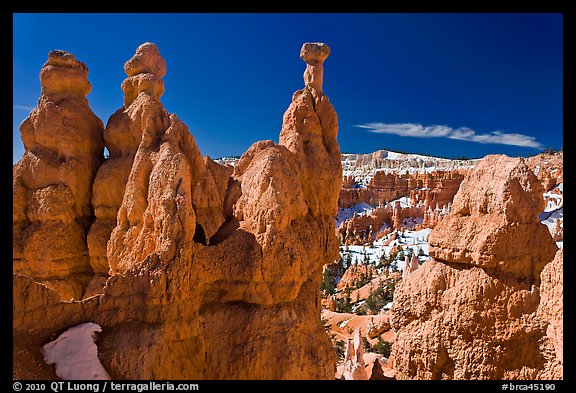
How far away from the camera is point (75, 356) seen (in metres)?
5.37

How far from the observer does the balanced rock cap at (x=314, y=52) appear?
13.4 meters

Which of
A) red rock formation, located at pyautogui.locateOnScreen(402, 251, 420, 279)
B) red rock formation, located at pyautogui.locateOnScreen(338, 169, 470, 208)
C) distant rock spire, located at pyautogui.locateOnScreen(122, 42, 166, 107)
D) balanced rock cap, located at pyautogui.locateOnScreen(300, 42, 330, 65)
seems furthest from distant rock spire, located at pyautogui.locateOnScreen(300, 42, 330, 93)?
red rock formation, located at pyautogui.locateOnScreen(338, 169, 470, 208)

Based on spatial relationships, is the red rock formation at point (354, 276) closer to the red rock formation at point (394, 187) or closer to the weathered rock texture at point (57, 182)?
the weathered rock texture at point (57, 182)

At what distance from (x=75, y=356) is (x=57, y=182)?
624cm

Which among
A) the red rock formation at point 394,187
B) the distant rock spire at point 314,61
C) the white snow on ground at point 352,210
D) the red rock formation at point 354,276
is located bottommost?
the red rock formation at point 354,276

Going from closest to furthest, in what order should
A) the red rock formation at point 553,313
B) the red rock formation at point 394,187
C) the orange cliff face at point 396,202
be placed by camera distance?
the red rock formation at point 553,313
the orange cliff face at point 396,202
the red rock formation at point 394,187

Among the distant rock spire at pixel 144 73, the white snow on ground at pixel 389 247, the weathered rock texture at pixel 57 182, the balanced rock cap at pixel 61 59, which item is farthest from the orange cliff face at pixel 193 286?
the white snow on ground at pixel 389 247

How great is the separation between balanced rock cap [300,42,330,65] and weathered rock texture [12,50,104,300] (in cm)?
695

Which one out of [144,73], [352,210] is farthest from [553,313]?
[352,210]

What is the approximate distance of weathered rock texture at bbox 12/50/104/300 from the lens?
32.6 ft

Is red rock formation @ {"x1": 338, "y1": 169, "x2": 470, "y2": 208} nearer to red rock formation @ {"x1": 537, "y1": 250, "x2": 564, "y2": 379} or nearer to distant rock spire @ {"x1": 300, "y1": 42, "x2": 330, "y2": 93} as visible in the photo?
distant rock spire @ {"x1": 300, "y1": 42, "x2": 330, "y2": 93}

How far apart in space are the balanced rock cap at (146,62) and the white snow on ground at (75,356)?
7922 mm

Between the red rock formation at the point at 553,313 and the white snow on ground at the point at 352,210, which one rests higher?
the white snow on ground at the point at 352,210
